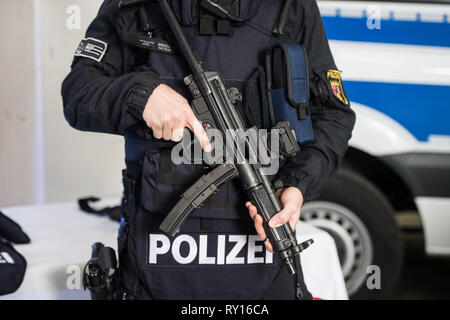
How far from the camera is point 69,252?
131 cm

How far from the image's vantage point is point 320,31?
1.03 m

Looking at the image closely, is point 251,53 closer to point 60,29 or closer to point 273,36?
point 273,36

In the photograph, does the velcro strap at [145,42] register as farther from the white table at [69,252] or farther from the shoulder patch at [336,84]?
the white table at [69,252]

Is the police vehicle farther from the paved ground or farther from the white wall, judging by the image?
the white wall

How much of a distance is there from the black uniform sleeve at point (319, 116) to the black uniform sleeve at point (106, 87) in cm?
35

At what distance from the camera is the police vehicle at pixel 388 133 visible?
186 cm

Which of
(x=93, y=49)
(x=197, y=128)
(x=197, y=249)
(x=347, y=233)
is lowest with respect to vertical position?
(x=347, y=233)

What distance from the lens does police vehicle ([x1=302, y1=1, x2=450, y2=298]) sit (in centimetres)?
186

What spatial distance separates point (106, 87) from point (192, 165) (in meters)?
0.23

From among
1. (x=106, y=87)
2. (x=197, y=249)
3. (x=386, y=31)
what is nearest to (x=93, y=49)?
(x=106, y=87)

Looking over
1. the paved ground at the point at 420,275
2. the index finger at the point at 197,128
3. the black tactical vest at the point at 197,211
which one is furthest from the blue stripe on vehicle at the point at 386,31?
the paved ground at the point at 420,275

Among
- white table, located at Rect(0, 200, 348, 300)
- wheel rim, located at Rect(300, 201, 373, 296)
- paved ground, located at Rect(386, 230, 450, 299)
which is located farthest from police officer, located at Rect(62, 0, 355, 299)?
paved ground, located at Rect(386, 230, 450, 299)

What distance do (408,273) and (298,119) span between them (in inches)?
94.4
